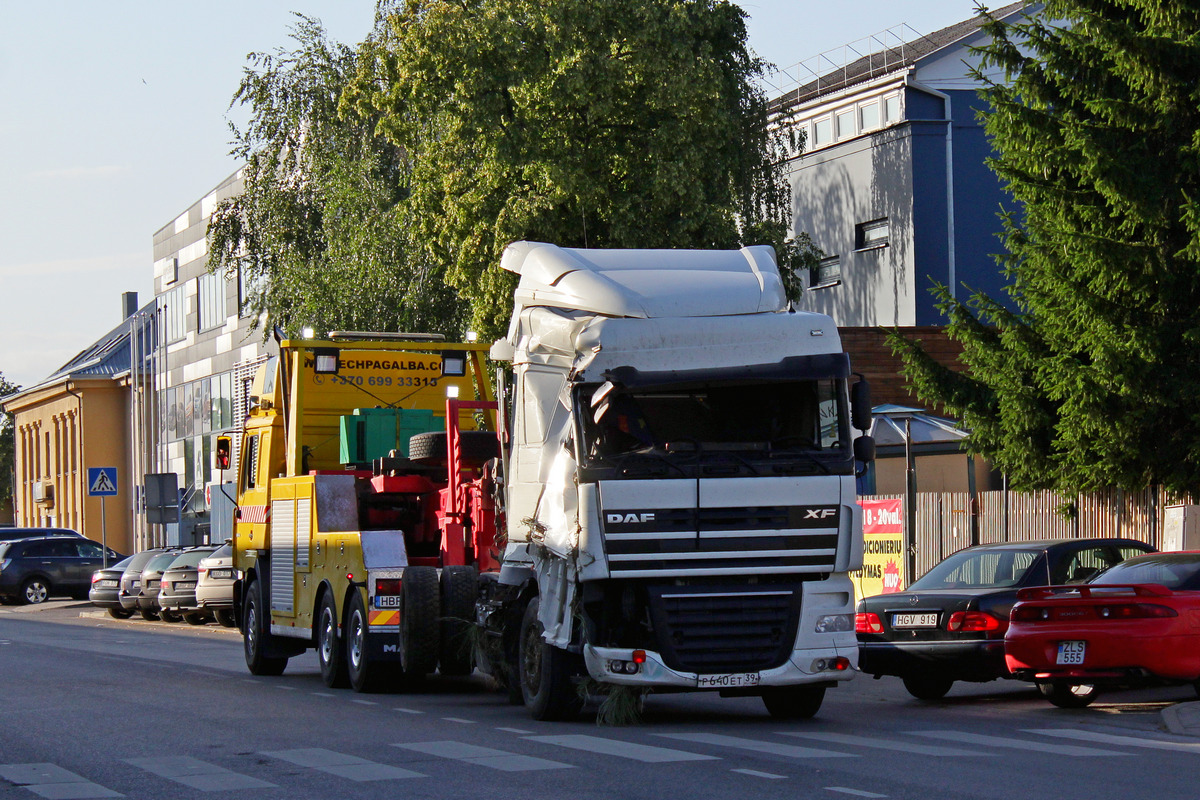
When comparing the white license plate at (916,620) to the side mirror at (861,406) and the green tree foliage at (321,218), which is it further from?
the green tree foliage at (321,218)

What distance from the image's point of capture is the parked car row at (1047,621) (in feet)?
41.5

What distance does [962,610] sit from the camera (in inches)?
549

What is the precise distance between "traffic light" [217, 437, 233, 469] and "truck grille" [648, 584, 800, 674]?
9746 mm

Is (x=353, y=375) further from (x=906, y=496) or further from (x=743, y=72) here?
(x=743, y=72)

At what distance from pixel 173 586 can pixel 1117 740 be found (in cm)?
2290

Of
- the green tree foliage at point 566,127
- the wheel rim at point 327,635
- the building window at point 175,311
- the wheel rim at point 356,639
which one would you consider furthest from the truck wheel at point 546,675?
the building window at point 175,311

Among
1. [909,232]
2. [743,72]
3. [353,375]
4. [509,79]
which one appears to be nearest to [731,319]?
[353,375]

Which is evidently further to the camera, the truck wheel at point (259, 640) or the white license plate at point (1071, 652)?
the truck wheel at point (259, 640)

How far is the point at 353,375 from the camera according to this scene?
714 inches

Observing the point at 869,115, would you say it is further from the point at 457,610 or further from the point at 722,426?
the point at 722,426

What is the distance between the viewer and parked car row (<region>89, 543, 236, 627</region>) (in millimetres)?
29172

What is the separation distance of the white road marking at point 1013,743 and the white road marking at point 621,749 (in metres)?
2.13

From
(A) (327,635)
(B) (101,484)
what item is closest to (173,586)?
(B) (101,484)

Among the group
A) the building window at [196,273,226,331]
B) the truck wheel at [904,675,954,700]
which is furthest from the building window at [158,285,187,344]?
the truck wheel at [904,675,954,700]
